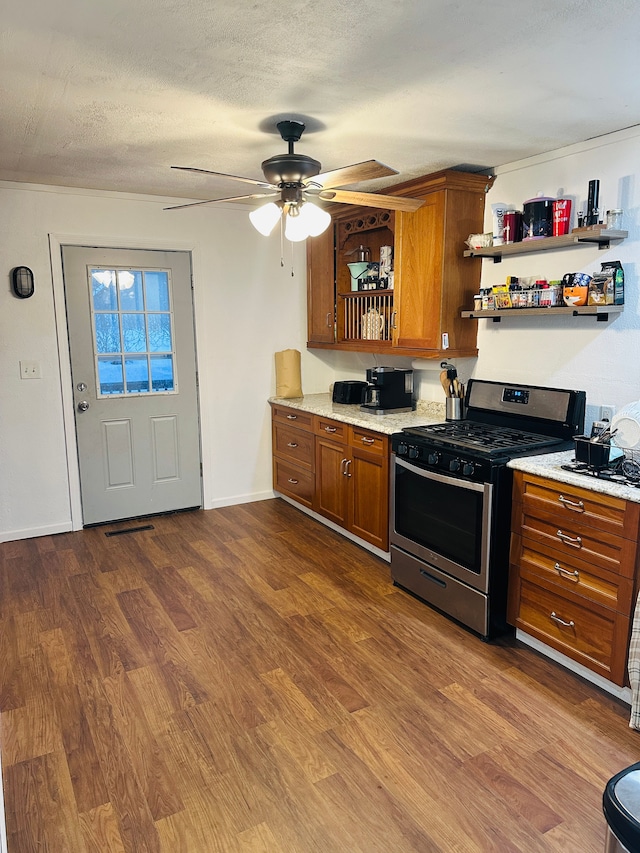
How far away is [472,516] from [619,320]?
1.17m

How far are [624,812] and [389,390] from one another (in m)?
→ 2.90

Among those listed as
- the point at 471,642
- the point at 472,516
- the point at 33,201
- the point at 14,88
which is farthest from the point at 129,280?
the point at 471,642

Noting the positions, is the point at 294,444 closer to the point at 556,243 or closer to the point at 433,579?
the point at 433,579

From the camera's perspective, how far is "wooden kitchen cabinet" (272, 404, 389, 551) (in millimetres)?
3576

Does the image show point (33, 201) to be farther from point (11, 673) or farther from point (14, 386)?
point (11, 673)

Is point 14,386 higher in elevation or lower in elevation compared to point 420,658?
higher

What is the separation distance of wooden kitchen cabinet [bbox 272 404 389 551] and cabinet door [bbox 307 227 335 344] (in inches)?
27.0

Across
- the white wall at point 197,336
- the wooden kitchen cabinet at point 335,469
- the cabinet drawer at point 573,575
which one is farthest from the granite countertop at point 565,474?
the white wall at point 197,336

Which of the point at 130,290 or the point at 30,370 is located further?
the point at 130,290

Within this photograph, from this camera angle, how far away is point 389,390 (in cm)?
393

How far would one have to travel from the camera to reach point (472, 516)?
2744mm

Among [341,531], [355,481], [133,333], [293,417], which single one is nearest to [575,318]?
[355,481]

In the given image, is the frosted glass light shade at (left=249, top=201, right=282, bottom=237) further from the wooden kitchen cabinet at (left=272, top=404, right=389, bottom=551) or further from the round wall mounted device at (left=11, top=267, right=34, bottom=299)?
the round wall mounted device at (left=11, top=267, right=34, bottom=299)

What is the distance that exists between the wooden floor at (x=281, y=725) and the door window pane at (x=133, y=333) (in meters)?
1.67
